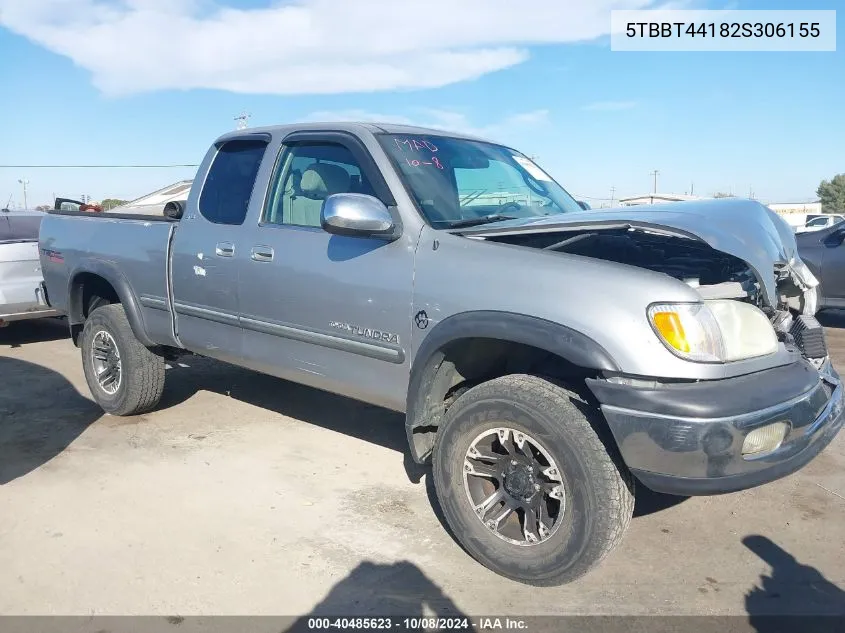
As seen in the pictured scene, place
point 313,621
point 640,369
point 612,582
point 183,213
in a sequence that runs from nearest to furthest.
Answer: point 640,369
point 313,621
point 612,582
point 183,213

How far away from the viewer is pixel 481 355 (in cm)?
335

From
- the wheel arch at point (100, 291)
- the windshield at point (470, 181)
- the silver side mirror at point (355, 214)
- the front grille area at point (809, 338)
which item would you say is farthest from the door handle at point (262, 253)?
the front grille area at point (809, 338)

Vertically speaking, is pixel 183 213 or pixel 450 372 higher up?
pixel 183 213

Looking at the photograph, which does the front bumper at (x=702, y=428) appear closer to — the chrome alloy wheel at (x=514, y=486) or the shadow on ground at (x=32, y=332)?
the chrome alloy wheel at (x=514, y=486)

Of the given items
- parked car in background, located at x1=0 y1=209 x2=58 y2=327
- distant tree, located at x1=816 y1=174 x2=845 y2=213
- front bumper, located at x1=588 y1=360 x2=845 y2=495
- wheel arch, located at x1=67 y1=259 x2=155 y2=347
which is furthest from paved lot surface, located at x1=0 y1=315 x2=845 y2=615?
distant tree, located at x1=816 y1=174 x2=845 y2=213

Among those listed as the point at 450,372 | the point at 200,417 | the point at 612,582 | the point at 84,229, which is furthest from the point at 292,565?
the point at 84,229

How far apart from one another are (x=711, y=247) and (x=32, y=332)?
8540mm

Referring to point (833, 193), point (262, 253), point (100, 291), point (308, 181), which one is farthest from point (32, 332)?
point (833, 193)

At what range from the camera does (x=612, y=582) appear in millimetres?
3088

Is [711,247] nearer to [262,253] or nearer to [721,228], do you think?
[721,228]

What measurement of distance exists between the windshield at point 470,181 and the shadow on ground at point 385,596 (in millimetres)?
1613

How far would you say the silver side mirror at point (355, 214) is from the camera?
3242mm

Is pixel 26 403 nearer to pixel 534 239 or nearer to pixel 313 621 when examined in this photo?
pixel 313 621

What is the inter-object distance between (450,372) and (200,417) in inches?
107
